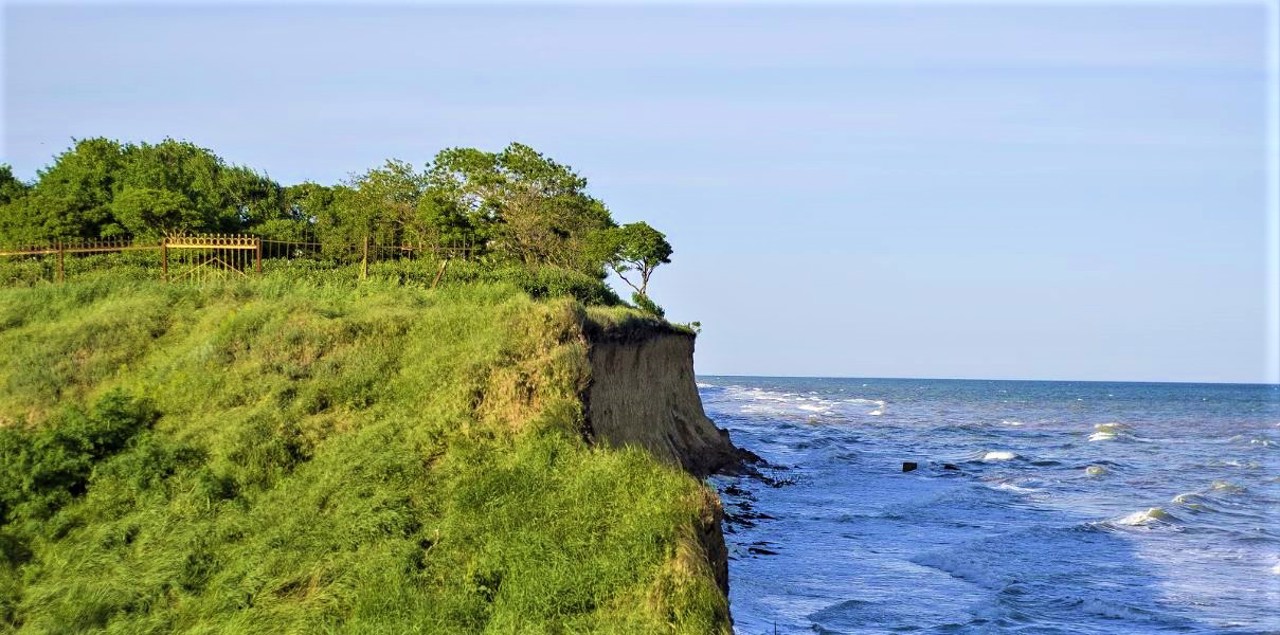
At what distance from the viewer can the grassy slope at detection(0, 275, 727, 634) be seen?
13133mm

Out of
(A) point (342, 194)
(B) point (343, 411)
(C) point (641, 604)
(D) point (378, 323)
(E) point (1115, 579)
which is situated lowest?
(E) point (1115, 579)

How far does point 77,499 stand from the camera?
16.3m

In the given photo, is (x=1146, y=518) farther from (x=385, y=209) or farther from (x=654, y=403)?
(x=385, y=209)

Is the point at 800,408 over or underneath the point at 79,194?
underneath

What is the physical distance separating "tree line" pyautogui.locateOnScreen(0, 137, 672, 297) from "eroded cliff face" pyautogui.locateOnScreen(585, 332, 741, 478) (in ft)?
24.6

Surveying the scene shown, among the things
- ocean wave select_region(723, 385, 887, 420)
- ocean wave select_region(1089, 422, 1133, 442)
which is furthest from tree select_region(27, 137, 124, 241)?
ocean wave select_region(1089, 422, 1133, 442)

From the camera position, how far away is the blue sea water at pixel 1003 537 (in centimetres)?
2058

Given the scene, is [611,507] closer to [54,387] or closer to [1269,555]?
[54,387]

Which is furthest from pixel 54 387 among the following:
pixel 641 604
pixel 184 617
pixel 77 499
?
pixel 641 604

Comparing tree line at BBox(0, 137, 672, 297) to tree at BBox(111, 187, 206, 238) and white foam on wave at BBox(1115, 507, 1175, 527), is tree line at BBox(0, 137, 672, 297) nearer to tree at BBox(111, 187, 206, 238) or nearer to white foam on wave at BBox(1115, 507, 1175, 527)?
tree at BBox(111, 187, 206, 238)

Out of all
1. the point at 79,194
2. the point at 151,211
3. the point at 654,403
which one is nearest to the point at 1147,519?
the point at 654,403

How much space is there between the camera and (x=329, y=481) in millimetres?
15695

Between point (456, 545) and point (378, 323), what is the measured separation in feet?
22.1

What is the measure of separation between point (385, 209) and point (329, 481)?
31405mm
